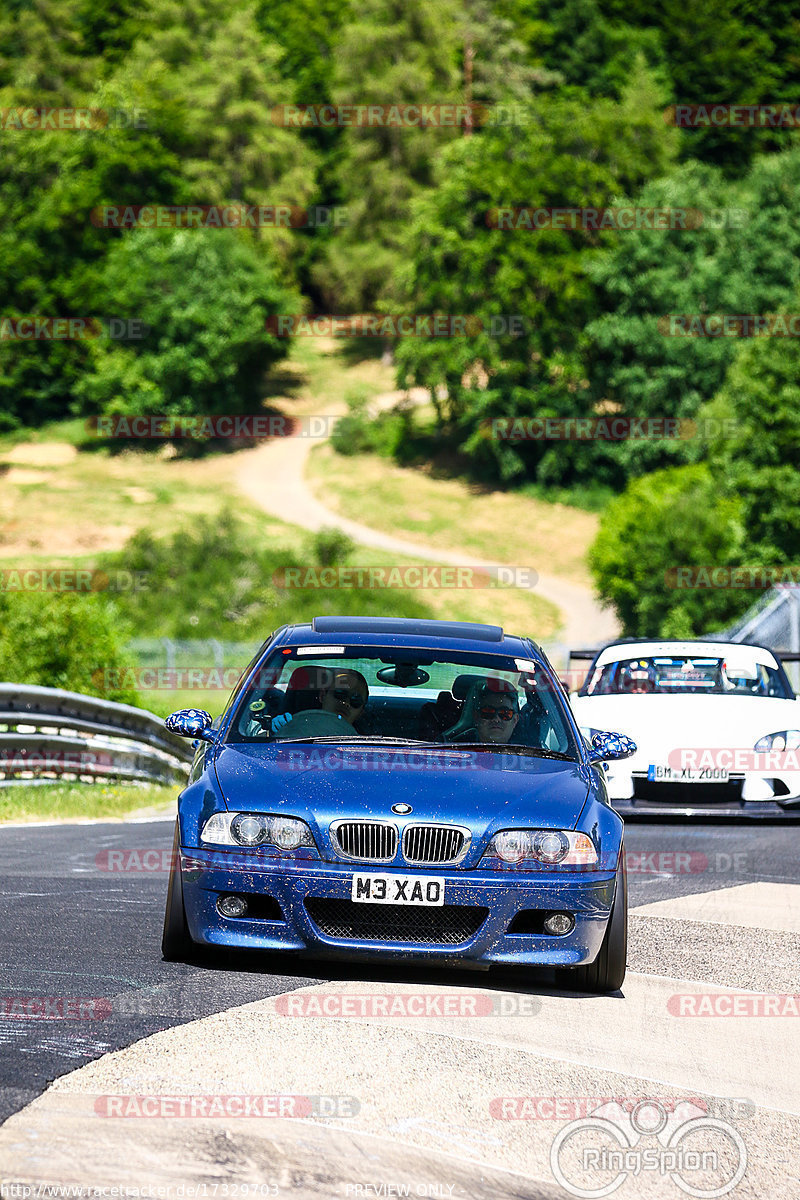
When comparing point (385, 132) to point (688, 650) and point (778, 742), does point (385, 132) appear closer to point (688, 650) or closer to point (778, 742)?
point (688, 650)

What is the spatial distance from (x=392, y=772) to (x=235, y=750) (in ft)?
2.62

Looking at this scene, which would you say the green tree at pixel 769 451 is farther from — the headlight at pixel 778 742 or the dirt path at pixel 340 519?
the headlight at pixel 778 742

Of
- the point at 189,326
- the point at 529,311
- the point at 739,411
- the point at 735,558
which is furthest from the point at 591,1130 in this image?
the point at 189,326

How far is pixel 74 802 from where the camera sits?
627 inches

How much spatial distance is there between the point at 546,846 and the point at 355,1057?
141 cm

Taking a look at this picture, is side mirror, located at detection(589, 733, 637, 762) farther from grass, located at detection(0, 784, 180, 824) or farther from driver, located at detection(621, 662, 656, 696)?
grass, located at detection(0, 784, 180, 824)

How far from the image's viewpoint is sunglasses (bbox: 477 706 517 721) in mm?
7633

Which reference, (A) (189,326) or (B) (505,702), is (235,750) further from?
(A) (189,326)

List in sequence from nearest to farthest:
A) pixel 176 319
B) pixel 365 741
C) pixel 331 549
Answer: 1. pixel 365 741
2. pixel 331 549
3. pixel 176 319

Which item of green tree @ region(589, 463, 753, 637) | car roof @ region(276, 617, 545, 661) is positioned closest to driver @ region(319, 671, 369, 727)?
car roof @ region(276, 617, 545, 661)

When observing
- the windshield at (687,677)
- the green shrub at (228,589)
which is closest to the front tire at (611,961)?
the windshield at (687,677)

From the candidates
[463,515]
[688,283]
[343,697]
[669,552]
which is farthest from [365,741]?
[688,283]

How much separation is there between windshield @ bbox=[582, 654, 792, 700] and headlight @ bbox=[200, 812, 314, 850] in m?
8.23

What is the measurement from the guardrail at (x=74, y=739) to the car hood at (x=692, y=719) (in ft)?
17.7
